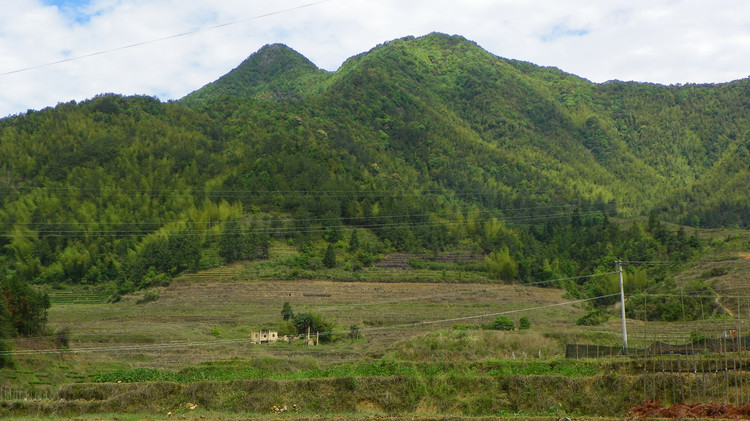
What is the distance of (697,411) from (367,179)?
73.3 m

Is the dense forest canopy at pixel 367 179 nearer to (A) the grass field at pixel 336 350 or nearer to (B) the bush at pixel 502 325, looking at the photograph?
(A) the grass field at pixel 336 350

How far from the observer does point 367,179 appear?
9412 centimetres

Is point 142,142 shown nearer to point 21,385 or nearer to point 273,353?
point 273,353

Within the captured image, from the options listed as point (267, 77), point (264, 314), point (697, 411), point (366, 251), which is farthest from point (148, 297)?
point (267, 77)

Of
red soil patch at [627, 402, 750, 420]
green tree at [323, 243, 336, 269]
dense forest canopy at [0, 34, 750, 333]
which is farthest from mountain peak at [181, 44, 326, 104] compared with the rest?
red soil patch at [627, 402, 750, 420]

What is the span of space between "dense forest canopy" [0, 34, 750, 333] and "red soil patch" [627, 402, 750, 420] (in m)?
35.3

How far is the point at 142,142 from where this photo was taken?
294 ft

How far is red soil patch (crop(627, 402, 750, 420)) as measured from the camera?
70.7 feet

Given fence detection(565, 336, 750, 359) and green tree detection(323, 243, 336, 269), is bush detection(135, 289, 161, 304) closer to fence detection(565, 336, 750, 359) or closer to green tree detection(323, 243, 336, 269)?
green tree detection(323, 243, 336, 269)

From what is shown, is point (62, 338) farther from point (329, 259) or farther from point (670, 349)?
point (670, 349)

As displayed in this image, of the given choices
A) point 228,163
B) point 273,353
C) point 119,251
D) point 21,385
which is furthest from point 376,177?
point 21,385

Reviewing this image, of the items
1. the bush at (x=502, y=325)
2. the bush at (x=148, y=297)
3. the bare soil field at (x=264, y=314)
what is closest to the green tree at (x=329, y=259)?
the bare soil field at (x=264, y=314)

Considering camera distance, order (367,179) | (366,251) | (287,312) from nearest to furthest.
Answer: (287,312) < (366,251) < (367,179)

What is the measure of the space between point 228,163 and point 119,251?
2042 cm
